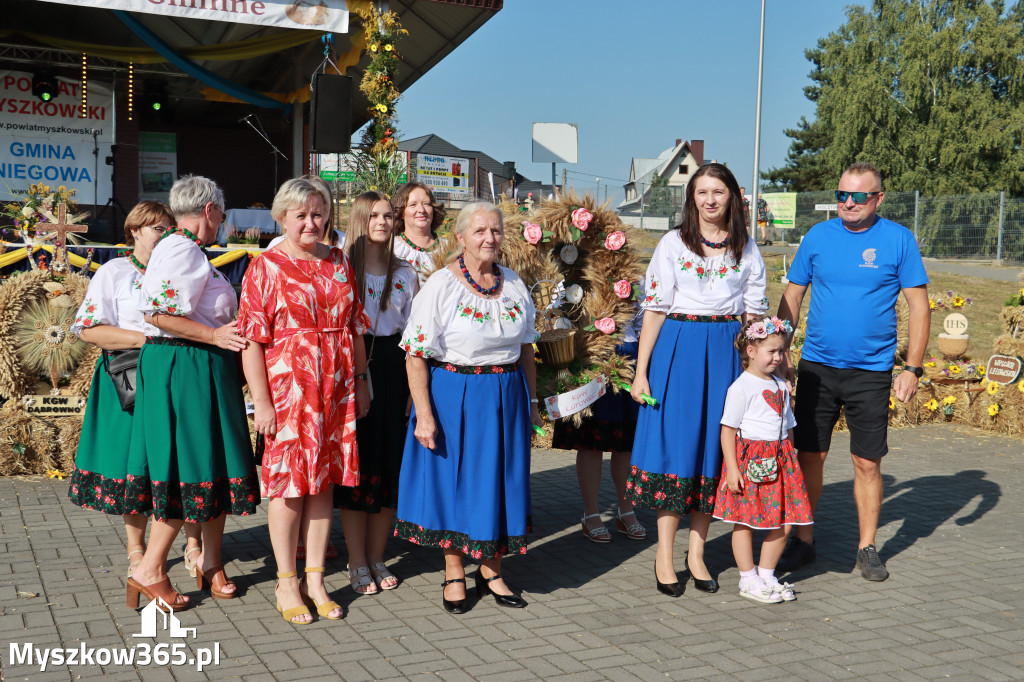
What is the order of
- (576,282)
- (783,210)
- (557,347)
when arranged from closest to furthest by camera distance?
(557,347), (576,282), (783,210)

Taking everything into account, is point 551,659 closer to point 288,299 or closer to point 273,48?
point 288,299

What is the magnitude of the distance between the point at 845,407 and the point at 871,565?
2.70ft

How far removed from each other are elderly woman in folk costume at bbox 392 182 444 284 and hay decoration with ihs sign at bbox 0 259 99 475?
3.44 metres

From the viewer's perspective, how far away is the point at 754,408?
431 cm

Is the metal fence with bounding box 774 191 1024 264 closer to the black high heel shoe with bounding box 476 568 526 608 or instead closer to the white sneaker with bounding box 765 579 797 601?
the white sneaker with bounding box 765 579 797 601

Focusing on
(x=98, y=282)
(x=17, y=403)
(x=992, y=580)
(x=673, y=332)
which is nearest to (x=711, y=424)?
(x=673, y=332)

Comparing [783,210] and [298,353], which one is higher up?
[783,210]

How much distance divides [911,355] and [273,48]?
10.2 metres

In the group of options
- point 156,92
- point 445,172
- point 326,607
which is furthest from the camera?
point 445,172

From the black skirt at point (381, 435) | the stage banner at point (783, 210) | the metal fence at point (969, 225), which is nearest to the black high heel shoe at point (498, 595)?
the black skirt at point (381, 435)

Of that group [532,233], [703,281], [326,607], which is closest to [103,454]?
[326,607]

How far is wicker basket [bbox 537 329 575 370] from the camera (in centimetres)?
466

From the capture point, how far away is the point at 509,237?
4.82m
